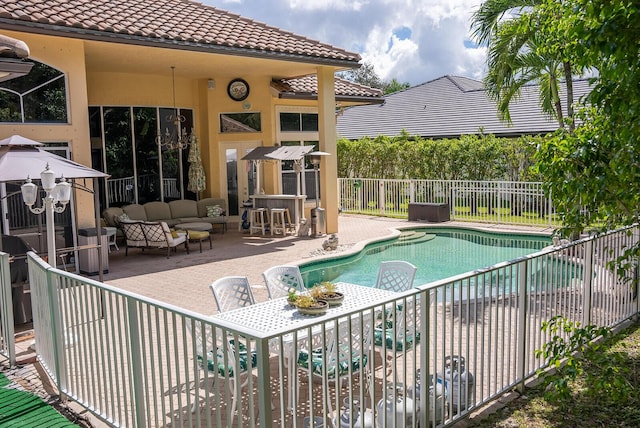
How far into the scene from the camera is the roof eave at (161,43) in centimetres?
948

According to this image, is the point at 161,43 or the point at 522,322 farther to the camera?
the point at 161,43

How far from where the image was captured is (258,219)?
15844 millimetres

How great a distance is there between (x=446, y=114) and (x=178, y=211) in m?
16.1

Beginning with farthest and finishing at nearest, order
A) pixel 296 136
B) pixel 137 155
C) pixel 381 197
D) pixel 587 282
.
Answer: pixel 381 197, pixel 296 136, pixel 137 155, pixel 587 282

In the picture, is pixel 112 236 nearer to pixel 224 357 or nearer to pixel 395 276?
pixel 395 276

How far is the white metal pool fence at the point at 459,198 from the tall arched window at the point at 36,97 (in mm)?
11409

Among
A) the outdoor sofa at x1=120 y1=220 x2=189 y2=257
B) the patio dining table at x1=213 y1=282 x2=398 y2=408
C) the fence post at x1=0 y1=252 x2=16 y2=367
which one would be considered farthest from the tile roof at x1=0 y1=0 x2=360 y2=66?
the patio dining table at x1=213 y1=282 x2=398 y2=408

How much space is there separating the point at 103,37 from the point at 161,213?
239 inches

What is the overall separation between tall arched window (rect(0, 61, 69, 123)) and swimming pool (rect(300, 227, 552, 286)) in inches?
215

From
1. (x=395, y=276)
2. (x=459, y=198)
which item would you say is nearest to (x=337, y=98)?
(x=459, y=198)

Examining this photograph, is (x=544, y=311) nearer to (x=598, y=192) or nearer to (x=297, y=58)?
(x=598, y=192)

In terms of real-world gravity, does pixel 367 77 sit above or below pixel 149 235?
above

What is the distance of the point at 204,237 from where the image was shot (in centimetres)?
1344

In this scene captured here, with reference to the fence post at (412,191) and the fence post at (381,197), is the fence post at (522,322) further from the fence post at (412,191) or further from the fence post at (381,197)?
the fence post at (381,197)
